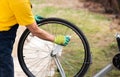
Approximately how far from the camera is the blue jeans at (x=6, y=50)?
445 cm

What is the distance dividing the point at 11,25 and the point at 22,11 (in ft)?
1.03

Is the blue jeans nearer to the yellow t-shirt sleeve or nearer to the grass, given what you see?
the yellow t-shirt sleeve

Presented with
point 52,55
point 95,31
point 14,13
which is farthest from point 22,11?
point 95,31

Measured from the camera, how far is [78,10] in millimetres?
10508

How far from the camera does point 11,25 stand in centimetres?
438

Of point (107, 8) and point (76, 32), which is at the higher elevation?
point (107, 8)

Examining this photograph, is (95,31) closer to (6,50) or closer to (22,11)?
(6,50)

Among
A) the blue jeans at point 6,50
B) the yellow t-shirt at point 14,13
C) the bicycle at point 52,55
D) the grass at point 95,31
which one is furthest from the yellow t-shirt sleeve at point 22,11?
the grass at point 95,31

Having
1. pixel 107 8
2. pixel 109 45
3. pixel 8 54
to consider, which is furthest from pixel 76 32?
pixel 107 8

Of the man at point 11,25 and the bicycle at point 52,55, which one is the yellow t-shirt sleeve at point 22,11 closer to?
the man at point 11,25

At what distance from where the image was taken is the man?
414 cm

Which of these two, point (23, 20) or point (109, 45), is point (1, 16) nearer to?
point (23, 20)

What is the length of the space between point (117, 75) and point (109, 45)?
4.62ft

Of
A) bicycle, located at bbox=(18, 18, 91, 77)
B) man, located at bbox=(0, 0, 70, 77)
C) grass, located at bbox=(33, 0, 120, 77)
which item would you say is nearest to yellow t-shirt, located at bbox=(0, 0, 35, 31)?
man, located at bbox=(0, 0, 70, 77)
